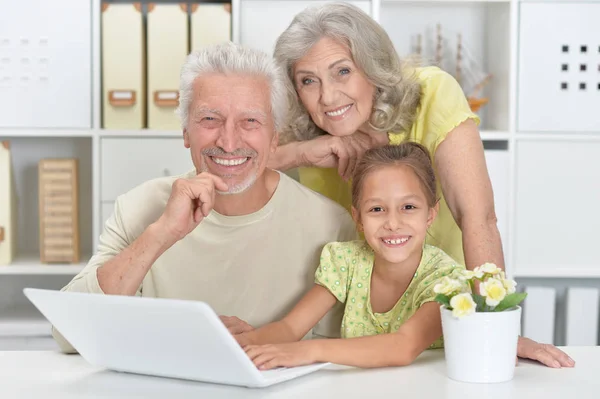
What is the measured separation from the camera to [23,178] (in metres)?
3.32

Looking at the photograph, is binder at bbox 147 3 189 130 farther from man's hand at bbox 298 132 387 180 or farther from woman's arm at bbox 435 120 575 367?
woman's arm at bbox 435 120 575 367

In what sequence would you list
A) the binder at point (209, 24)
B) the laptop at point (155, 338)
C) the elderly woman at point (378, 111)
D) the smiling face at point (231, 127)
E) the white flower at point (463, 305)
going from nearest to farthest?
the laptop at point (155, 338) → the white flower at point (463, 305) → the smiling face at point (231, 127) → the elderly woman at point (378, 111) → the binder at point (209, 24)

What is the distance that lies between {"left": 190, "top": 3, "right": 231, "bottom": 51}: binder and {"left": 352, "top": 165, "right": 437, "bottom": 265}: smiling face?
1490 mm

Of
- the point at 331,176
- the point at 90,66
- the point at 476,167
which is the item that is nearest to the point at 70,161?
the point at 90,66

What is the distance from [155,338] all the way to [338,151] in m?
0.86

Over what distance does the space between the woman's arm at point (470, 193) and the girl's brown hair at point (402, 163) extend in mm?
121

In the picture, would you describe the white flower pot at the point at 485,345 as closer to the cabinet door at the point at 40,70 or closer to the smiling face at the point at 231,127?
the smiling face at the point at 231,127

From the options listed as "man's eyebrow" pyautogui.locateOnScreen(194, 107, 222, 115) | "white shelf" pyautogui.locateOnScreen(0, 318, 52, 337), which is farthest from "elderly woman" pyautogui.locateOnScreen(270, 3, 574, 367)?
"white shelf" pyautogui.locateOnScreen(0, 318, 52, 337)

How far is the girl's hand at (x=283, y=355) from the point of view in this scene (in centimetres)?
121

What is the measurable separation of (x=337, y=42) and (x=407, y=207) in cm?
43

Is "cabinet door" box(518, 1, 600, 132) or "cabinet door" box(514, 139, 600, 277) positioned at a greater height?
"cabinet door" box(518, 1, 600, 132)

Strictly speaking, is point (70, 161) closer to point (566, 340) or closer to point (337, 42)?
point (337, 42)

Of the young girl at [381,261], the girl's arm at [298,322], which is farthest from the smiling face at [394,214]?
the girl's arm at [298,322]

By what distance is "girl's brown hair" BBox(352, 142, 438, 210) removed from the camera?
5.15 ft
